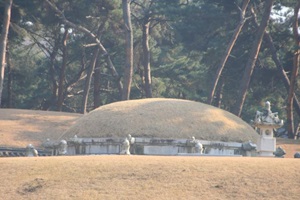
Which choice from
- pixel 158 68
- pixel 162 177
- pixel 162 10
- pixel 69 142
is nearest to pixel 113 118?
pixel 69 142

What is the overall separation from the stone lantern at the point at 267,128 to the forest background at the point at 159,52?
58.7ft

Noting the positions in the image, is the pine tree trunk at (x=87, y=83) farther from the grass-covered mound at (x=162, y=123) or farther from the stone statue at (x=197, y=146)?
the stone statue at (x=197, y=146)

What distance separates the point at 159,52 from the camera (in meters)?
69.6

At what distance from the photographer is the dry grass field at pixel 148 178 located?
2644cm

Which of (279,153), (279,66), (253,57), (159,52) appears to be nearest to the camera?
(279,153)

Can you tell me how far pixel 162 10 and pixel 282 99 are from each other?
35.1 feet

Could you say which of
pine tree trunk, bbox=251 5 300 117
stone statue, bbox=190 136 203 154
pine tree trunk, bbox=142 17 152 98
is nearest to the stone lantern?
stone statue, bbox=190 136 203 154

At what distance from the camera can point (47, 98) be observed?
6881 centimetres

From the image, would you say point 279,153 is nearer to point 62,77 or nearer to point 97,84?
point 62,77

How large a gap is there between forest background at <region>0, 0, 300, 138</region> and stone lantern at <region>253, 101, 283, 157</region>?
17.9 m

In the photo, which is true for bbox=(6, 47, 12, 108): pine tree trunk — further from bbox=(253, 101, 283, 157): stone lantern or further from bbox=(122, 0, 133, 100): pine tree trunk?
bbox=(253, 101, 283, 157): stone lantern

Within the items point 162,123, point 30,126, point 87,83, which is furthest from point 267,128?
point 87,83

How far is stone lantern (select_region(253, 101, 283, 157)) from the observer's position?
120 ft

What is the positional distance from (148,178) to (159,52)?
42.2 meters
